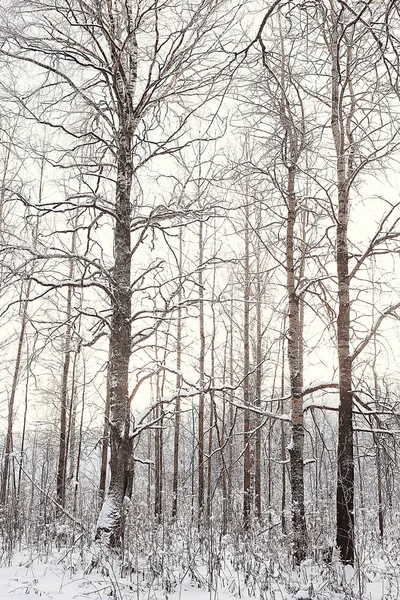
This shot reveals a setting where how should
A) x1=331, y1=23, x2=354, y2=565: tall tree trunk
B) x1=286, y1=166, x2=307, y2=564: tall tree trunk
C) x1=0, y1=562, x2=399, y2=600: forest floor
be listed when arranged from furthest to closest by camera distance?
x1=286, y1=166, x2=307, y2=564: tall tree trunk
x1=331, y1=23, x2=354, y2=565: tall tree trunk
x1=0, y1=562, x2=399, y2=600: forest floor

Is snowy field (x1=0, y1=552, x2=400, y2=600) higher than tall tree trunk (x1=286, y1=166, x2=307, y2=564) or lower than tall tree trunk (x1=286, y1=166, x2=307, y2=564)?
lower

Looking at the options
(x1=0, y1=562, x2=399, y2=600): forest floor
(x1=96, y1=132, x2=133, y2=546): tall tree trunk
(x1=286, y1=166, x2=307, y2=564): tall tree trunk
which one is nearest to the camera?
(x1=0, y1=562, x2=399, y2=600): forest floor

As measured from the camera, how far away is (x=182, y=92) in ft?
20.6

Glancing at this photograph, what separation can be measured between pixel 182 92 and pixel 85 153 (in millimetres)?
1706

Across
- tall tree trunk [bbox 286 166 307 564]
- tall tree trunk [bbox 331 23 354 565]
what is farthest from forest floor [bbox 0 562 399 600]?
tall tree trunk [bbox 286 166 307 564]

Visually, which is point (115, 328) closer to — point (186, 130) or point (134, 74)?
point (186, 130)

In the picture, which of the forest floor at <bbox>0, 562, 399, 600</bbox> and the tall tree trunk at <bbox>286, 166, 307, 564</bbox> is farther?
the tall tree trunk at <bbox>286, 166, 307, 564</bbox>

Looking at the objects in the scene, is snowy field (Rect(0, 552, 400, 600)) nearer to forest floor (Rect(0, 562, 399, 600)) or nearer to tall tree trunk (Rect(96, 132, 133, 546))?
forest floor (Rect(0, 562, 399, 600))

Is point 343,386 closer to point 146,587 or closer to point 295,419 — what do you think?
point 295,419

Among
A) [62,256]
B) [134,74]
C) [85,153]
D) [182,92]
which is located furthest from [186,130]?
[62,256]

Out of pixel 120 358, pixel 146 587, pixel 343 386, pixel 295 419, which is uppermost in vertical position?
pixel 120 358

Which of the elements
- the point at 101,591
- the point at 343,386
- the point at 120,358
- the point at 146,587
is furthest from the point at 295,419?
the point at 101,591

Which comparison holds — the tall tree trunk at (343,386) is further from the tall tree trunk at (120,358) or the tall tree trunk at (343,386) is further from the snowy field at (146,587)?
the tall tree trunk at (120,358)

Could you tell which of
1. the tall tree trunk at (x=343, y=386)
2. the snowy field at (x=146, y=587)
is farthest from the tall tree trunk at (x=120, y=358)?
the tall tree trunk at (x=343, y=386)
